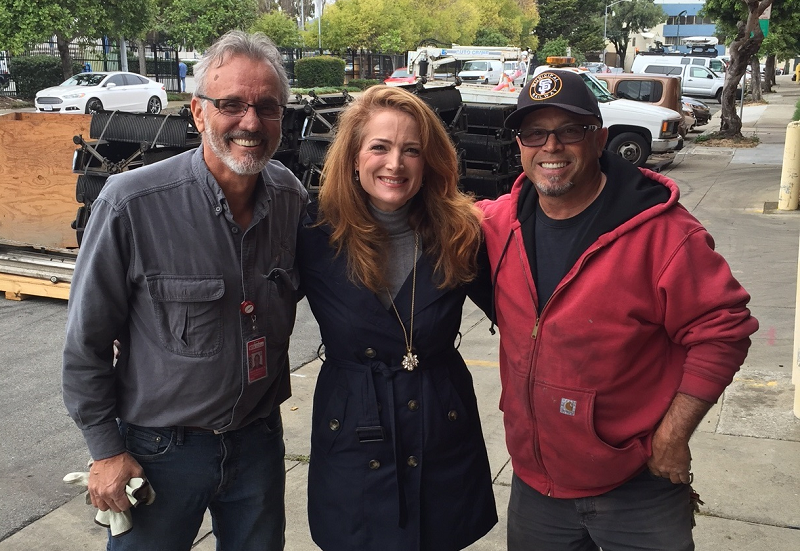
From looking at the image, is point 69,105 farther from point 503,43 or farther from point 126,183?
point 503,43

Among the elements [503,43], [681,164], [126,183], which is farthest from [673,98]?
[503,43]

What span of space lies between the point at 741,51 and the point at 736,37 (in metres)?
0.98

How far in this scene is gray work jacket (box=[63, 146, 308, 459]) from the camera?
2.35 meters

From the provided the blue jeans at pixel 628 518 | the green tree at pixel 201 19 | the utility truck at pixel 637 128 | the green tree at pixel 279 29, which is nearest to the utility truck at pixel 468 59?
the utility truck at pixel 637 128

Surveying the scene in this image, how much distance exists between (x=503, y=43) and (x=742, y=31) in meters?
41.9

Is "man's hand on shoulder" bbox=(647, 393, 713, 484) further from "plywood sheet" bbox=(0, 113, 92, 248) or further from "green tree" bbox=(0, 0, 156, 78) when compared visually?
"green tree" bbox=(0, 0, 156, 78)

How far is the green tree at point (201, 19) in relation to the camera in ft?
127

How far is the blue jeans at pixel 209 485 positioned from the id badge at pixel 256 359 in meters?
0.19

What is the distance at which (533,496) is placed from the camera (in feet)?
8.68

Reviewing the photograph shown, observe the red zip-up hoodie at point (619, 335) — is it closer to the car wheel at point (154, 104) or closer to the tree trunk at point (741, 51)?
the tree trunk at point (741, 51)

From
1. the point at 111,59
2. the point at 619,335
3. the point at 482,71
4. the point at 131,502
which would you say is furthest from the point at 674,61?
the point at 131,502

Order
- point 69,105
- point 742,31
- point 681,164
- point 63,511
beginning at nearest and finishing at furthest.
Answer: point 63,511 → point 681,164 → point 742,31 → point 69,105

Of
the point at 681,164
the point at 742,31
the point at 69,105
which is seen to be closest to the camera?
the point at 681,164

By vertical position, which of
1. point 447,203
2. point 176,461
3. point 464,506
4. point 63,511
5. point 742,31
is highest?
point 742,31
